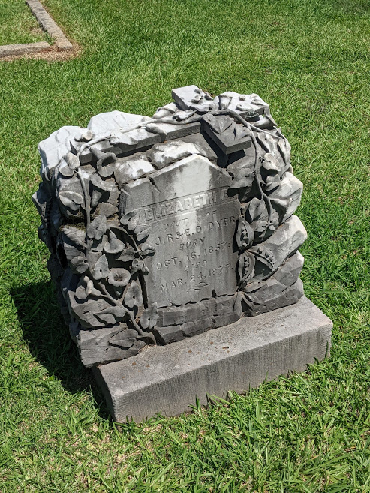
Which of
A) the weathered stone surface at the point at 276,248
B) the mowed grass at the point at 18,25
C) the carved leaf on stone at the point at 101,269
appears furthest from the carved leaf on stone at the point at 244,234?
the mowed grass at the point at 18,25

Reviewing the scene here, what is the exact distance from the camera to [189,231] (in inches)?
126

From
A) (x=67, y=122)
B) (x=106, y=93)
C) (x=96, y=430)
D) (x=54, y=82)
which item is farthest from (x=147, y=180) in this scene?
(x=54, y=82)

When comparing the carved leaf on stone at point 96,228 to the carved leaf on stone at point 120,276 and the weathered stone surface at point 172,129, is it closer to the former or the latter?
the carved leaf on stone at point 120,276

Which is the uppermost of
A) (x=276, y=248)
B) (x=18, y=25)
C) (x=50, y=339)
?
(x=276, y=248)

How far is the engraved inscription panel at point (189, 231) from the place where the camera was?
3.01 metres

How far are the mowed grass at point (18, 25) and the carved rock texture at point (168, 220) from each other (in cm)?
639

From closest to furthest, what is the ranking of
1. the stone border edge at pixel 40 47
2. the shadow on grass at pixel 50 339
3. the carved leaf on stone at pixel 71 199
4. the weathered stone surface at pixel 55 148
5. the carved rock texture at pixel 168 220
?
the carved leaf on stone at pixel 71 199 → the carved rock texture at pixel 168 220 → the weathered stone surface at pixel 55 148 → the shadow on grass at pixel 50 339 → the stone border edge at pixel 40 47

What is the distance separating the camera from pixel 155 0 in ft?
34.0

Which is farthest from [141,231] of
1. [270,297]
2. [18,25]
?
[18,25]

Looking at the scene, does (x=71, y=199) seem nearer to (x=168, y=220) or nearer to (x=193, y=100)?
(x=168, y=220)

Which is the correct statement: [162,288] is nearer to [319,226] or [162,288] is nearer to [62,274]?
[62,274]

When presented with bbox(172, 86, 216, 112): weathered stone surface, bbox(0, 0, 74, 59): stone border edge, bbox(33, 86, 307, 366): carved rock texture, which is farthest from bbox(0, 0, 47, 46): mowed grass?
bbox(33, 86, 307, 366): carved rock texture

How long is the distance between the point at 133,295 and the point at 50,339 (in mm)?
916

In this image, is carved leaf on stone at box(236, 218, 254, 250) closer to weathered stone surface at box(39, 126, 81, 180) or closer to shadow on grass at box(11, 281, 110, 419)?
weathered stone surface at box(39, 126, 81, 180)
